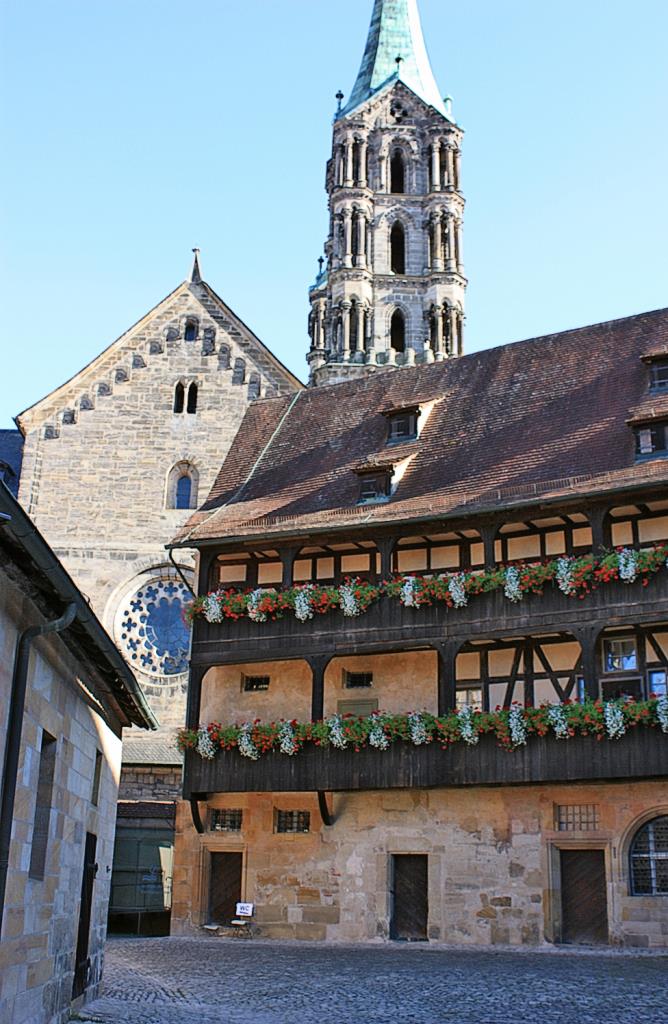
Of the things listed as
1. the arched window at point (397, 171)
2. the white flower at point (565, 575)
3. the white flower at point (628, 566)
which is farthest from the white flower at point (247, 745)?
the arched window at point (397, 171)

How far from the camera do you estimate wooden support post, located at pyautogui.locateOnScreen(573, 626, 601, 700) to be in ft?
68.0

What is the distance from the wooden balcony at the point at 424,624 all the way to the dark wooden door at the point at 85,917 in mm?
8705

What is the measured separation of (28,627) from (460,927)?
45.7 feet

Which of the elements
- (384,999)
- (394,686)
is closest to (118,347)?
(394,686)

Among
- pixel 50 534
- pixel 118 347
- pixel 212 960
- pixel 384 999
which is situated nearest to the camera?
pixel 384 999

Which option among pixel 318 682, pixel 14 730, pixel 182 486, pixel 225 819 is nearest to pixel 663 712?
pixel 318 682

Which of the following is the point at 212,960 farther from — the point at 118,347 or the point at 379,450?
the point at 118,347

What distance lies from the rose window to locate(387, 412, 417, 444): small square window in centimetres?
847

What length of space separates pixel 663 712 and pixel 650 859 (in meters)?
2.89

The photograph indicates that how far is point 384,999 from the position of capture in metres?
15.0

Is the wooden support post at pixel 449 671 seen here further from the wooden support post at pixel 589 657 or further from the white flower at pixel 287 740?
the white flower at pixel 287 740

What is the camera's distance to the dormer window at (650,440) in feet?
71.3

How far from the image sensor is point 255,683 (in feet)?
82.8

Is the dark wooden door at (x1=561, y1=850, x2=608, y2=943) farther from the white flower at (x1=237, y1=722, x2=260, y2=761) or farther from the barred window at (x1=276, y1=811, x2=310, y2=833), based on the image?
the white flower at (x1=237, y1=722, x2=260, y2=761)
